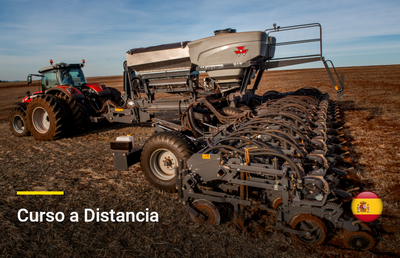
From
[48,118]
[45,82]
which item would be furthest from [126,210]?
[45,82]

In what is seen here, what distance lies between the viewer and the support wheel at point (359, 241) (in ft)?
7.97

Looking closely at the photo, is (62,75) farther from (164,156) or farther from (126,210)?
(126,210)

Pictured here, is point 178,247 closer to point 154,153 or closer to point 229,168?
point 229,168

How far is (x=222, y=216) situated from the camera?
10.6ft

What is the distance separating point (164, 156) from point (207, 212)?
4.09ft

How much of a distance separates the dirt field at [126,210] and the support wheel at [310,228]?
7cm

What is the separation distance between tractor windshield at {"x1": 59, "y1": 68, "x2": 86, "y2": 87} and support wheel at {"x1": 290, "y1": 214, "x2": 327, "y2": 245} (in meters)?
7.60

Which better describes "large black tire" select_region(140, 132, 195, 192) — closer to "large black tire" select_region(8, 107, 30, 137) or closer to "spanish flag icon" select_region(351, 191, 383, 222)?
"spanish flag icon" select_region(351, 191, 383, 222)

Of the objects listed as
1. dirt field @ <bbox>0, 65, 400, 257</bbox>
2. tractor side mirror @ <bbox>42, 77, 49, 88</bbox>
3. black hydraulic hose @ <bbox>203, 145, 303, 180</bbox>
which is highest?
tractor side mirror @ <bbox>42, 77, 49, 88</bbox>

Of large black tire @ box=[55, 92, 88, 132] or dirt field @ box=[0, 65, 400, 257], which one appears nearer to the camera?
dirt field @ box=[0, 65, 400, 257]

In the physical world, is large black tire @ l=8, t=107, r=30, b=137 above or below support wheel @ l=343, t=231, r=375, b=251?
above

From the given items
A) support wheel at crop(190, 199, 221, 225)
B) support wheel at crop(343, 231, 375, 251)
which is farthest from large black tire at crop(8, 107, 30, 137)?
support wheel at crop(343, 231, 375, 251)

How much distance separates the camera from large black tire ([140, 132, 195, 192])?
3.70m

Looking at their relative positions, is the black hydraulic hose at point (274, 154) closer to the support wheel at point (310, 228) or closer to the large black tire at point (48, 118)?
the support wheel at point (310, 228)
